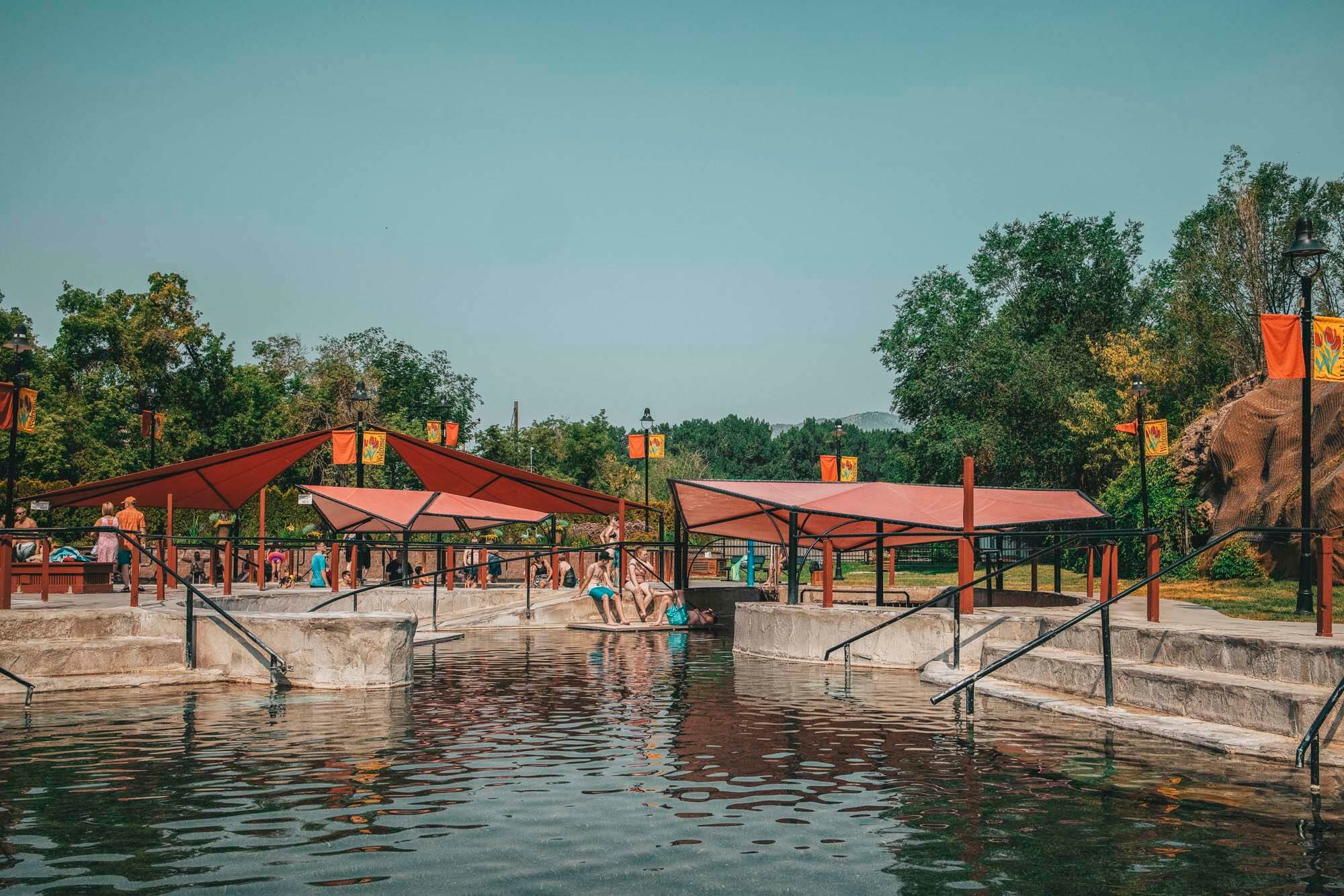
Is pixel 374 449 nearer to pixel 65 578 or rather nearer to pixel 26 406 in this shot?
pixel 65 578

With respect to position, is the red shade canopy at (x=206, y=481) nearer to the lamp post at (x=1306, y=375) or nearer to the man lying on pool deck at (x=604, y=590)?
the man lying on pool deck at (x=604, y=590)

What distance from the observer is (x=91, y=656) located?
12914mm

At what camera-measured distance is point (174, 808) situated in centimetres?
706

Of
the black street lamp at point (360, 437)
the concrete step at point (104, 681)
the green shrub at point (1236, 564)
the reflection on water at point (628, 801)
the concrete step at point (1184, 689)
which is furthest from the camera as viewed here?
the green shrub at point (1236, 564)

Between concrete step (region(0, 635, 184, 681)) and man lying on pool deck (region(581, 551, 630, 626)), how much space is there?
35.5 feet

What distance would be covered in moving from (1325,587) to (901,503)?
8909 millimetres

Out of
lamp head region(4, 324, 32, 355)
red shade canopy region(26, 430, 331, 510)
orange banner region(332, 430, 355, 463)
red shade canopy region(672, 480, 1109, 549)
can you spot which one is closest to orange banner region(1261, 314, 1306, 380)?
red shade canopy region(672, 480, 1109, 549)

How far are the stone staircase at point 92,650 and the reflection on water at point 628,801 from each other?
29.1 inches

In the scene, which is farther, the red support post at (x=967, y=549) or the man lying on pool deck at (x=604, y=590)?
the man lying on pool deck at (x=604, y=590)

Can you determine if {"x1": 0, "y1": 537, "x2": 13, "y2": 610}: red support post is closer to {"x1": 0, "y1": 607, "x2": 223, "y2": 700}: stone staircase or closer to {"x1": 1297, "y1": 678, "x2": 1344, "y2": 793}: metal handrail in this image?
{"x1": 0, "y1": 607, "x2": 223, "y2": 700}: stone staircase

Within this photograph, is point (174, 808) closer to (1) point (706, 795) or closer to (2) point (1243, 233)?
(1) point (706, 795)

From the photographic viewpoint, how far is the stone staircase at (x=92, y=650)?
40.6ft

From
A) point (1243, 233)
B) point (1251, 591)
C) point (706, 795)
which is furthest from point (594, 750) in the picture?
point (1243, 233)

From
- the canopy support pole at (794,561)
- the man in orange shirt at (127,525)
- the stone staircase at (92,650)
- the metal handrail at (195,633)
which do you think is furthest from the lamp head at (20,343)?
the canopy support pole at (794,561)
